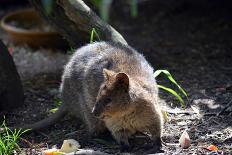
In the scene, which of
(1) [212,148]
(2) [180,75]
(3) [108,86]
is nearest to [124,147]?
(3) [108,86]

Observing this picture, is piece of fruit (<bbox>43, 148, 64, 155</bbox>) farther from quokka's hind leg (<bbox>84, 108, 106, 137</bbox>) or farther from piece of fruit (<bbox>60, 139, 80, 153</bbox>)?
quokka's hind leg (<bbox>84, 108, 106, 137</bbox>)

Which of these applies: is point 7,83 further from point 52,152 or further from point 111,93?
point 111,93

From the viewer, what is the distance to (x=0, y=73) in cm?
591

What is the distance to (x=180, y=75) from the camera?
23.0ft

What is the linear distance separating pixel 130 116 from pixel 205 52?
3.62 metres

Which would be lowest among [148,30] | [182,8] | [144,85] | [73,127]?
[73,127]

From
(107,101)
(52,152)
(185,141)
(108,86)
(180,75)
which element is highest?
(180,75)

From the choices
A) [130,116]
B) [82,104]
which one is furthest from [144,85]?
[82,104]

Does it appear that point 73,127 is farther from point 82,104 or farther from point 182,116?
point 182,116

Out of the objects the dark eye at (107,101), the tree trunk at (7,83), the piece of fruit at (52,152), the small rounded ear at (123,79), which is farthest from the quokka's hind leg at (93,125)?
the tree trunk at (7,83)

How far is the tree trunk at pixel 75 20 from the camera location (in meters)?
5.89

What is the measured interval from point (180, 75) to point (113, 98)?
2.69 m

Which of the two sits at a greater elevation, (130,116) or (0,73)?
(0,73)

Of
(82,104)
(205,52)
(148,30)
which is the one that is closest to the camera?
(82,104)
